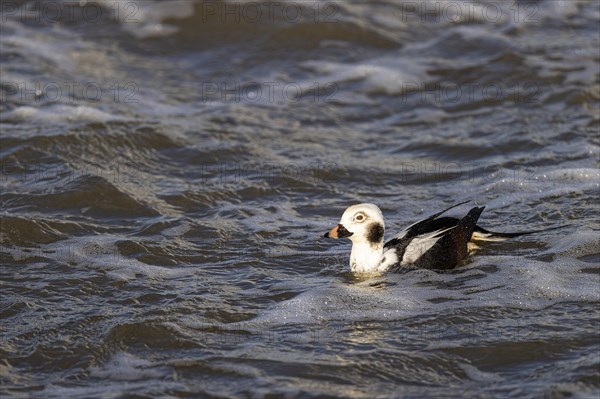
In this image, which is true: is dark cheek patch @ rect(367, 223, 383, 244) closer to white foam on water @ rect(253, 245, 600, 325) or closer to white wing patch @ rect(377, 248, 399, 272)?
white wing patch @ rect(377, 248, 399, 272)

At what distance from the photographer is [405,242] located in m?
7.58

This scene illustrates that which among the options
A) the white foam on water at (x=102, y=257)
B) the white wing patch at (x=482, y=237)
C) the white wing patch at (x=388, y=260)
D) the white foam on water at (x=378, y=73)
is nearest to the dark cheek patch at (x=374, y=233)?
the white wing patch at (x=388, y=260)

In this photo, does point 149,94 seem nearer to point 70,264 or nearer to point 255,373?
point 70,264

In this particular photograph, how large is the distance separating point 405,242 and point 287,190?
Answer: 204cm

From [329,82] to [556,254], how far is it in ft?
17.2

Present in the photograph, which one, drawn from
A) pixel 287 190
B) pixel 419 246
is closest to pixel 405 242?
pixel 419 246

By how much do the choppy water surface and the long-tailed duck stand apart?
124 mm

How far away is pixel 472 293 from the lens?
7035mm

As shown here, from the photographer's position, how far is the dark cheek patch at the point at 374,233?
297 inches

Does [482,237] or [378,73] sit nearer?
[482,237]

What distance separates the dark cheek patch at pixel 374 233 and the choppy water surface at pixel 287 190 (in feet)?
0.89

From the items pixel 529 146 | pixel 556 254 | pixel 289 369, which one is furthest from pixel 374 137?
pixel 289 369
